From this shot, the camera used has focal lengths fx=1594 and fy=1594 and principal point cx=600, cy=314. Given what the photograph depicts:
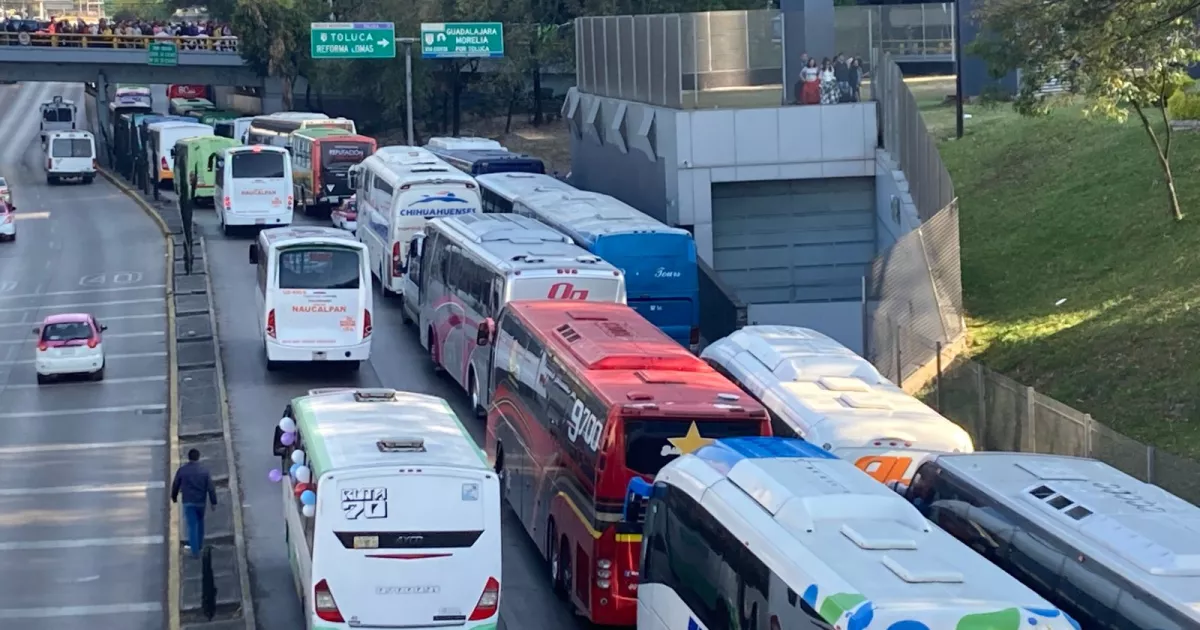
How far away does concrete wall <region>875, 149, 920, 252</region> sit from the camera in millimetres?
31344

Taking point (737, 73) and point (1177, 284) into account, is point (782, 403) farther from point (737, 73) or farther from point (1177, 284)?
point (737, 73)

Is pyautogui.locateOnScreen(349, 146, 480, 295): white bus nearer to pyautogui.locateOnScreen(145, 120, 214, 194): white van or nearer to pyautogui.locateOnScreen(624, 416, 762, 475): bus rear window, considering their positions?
pyautogui.locateOnScreen(624, 416, 762, 475): bus rear window

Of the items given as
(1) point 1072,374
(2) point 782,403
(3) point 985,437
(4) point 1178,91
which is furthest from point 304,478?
(4) point 1178,91

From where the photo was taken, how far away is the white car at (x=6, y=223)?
47.7 meters

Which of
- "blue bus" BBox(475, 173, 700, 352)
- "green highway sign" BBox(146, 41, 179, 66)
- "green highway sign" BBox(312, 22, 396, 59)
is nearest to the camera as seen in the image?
"blue bus" BBox(475, 173, 700, 352)

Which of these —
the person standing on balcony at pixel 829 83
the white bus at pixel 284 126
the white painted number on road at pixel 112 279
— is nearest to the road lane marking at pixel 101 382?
the white painted number on road at pixel 112 279

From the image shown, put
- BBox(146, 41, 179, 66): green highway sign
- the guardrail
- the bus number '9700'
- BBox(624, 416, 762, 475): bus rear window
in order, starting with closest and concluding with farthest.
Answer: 1. BBox(624, 416, 762, 475): bus rear window
2. the bus number '9700'
3. BBox(146, 41, 179, 66): green highway sign
4. the guardrail

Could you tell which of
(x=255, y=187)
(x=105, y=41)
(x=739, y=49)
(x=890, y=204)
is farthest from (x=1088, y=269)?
(x=105, y=41)

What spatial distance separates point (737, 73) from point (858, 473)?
2177 cm

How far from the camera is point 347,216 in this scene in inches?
1737

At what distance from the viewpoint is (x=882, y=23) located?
110ft

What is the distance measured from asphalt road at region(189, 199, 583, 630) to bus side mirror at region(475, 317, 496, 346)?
1441 millimetres

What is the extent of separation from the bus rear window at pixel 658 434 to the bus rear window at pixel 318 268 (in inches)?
519

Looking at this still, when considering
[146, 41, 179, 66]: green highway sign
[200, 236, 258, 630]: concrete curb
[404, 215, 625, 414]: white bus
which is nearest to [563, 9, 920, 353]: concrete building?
[404, 215, 625, 414]: white bus
